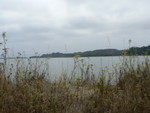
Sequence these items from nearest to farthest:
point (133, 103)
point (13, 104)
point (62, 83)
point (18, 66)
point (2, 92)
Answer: point (133, 103), point (13, 104), point (2, 92), point (62, 83), point (18, 66)

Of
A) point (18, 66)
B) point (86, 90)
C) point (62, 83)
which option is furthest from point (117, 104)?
point (18, 66)

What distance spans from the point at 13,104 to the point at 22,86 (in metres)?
0.56

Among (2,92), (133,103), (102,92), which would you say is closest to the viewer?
(133,103)

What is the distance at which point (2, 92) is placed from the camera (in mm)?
3602

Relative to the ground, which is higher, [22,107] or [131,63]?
[131,63]

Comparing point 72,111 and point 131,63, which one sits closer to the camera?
point 72,111

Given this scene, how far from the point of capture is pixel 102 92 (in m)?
3.88

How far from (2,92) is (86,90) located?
1.72 meters

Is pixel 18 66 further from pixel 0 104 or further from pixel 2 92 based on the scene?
pixel 0 104

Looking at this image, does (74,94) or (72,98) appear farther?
(74,94)

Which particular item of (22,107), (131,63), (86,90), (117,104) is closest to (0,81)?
(22,107)

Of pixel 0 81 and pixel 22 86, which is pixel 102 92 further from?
pixel 0 81

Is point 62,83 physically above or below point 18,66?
below

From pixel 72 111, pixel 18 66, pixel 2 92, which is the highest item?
pixel 18 66
